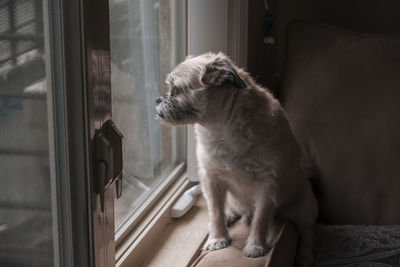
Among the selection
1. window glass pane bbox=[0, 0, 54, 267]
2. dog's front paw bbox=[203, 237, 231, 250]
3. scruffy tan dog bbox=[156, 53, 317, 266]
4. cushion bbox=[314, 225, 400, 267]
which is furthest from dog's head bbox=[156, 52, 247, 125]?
cushion bbox=[314, 225, 400, 267]

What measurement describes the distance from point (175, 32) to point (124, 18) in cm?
55

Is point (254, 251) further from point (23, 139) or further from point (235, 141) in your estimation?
point (23, 139)

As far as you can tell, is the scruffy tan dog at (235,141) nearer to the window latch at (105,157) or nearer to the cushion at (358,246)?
the cushion at (358,246)

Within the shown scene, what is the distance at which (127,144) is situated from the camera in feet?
5.26

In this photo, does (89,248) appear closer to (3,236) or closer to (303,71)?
(3,236)

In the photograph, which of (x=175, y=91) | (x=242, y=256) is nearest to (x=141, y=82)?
(x=175, y=91)

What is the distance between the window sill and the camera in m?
1.49

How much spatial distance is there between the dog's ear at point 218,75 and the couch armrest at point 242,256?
0.46 metres

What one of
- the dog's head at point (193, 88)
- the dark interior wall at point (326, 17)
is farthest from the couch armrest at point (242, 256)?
the dark interior wall at point (326, 17)

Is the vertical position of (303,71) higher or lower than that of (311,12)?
lower

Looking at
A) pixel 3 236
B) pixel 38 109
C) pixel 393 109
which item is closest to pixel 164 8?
pixel 393 109

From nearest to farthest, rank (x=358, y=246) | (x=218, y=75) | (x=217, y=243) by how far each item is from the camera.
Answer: (x=218, y=75)
(x=217, y=243)
(x=358, y=246)

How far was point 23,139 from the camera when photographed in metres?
0.80

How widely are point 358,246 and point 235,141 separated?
21.6 inches
